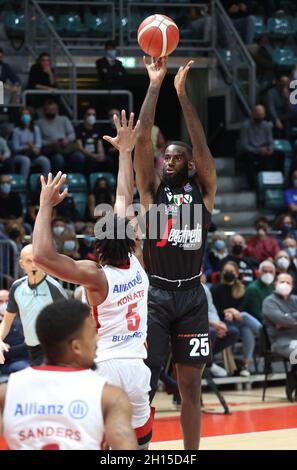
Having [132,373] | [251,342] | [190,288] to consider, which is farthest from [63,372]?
[251,342]

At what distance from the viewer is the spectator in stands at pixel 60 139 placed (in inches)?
584

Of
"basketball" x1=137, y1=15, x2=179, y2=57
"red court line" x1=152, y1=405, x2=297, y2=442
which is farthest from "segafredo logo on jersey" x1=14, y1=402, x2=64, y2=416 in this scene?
"red court line" x1=152, y1=405, x2=297, y2=442

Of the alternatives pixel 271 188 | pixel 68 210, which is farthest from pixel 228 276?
pixel 271 188

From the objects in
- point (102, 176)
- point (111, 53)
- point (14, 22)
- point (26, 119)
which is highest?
point (14, 22)

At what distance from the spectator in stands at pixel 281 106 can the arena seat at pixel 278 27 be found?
5.15 feet

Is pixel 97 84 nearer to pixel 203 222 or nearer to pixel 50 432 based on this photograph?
pixel 203 222

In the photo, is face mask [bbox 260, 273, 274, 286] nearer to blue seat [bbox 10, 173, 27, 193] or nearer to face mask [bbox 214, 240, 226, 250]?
face mask [bbox 214, 240, 226, 250]

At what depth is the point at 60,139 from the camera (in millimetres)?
14969

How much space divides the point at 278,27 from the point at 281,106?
2094 millimetres

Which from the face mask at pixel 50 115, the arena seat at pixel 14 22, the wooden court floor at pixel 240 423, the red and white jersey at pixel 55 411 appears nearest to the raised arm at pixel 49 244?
the red and white jersey at pixel 55 411

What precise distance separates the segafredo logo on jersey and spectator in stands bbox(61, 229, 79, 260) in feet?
27.9

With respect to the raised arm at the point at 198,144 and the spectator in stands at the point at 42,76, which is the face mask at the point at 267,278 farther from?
the raised arm at the point at 198,144

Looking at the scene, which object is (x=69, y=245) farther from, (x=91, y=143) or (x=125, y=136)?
(x=125, y=136)

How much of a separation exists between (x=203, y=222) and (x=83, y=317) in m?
2.77
